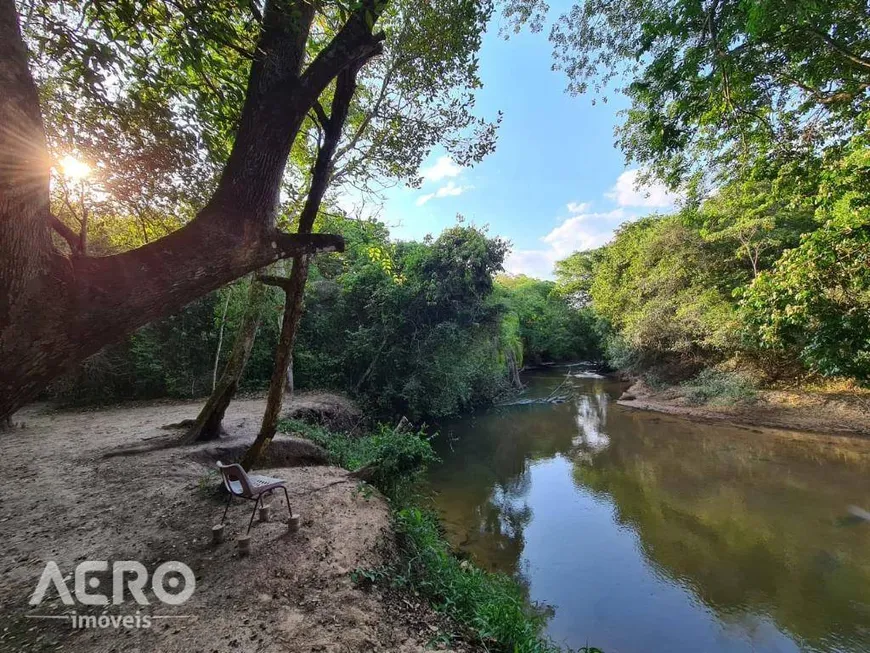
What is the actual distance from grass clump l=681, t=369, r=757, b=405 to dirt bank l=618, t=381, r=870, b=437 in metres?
0.22

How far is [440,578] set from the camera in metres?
3.56

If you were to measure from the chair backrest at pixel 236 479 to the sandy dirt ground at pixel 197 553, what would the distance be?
0.43m

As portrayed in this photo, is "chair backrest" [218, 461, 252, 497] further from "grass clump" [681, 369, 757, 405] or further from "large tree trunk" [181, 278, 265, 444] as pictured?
"grass clump" [681, 369, 757, 405]

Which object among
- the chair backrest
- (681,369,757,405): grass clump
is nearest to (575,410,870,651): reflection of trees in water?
(681,369,757,405): grass clump

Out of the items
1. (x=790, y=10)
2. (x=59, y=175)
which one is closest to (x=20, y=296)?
(x=59, y=175)

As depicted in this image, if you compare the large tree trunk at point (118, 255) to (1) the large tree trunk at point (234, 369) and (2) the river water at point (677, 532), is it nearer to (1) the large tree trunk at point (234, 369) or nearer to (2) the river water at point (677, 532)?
(1) the large tree trunk at point (234, 369)

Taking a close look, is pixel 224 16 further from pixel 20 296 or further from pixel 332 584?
pixel 332 584

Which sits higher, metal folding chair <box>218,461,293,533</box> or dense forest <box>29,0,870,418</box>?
dense forest <box>29,0,870,418</box>

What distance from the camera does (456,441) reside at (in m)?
11.3

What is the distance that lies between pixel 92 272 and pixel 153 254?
0.82 feet

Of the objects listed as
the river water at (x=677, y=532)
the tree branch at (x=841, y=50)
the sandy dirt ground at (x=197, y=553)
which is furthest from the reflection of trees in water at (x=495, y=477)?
the tree branch at (x=841, y=50)

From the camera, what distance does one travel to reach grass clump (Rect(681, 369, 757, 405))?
13078 mm

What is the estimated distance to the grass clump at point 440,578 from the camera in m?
2.99

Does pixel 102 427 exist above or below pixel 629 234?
below
